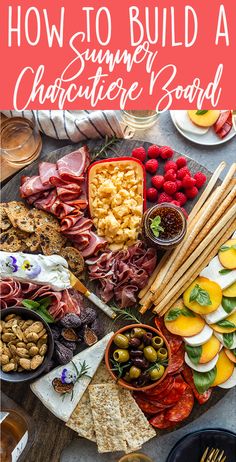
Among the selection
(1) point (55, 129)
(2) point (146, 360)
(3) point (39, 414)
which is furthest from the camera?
(1) point (55, 129)

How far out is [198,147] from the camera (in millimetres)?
4078

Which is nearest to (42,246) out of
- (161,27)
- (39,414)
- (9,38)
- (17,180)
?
(17,180)

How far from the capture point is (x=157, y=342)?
11.5 feet

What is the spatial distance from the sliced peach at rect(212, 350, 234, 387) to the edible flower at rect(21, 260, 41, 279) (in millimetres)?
1205

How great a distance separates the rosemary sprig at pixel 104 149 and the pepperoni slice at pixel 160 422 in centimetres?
162

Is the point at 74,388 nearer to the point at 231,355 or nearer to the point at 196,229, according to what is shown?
the point at 231,355

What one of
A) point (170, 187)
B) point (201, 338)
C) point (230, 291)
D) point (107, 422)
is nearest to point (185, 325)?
point (201, 338)

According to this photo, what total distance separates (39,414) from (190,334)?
3.38ft

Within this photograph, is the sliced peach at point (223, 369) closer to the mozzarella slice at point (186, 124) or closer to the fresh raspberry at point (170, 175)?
the fresh raspberry at point (170, 175)

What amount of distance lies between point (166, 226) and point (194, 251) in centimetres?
25

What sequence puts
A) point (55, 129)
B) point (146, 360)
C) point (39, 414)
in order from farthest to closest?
point (55, 129) < point (39, 414) < point (146, 360)

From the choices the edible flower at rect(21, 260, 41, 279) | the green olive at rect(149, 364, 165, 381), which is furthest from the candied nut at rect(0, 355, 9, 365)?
the green olive at rect(149, 364, 165, 381)

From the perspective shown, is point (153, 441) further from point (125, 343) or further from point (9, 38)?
point (9, 38)

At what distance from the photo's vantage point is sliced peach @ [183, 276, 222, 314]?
11.8 ft
